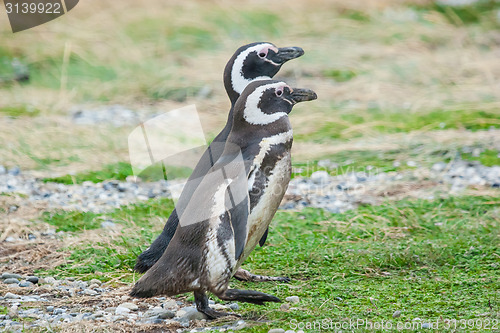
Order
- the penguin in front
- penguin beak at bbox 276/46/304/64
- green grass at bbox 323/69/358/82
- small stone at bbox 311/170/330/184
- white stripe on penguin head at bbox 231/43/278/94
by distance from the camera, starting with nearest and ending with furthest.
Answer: the penguin in front → white stripe on penguin head at bbox 231/43/278/94 → penguin beak at bbox 276/46/304/64 → small stone at bbox 311/170/330/184 → green grass at bbox 323/69/358/82

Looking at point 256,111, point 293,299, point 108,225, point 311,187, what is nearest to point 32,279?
point 108,225

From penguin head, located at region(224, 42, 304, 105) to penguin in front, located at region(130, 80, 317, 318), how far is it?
802 mm

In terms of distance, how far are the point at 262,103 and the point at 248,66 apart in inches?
35.6

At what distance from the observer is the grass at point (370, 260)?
383cm

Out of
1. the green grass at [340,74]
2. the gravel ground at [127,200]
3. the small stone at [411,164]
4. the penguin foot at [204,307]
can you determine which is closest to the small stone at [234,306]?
the gravel ground at [127,200]

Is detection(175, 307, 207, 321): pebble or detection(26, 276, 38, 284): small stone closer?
detection(175, 307, 207, 321): pebble

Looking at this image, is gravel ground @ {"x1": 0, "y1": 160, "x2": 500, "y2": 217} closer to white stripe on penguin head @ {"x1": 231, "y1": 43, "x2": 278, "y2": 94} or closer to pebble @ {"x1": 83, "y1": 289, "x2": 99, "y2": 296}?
white stripe on penguin head @ {"x1": 231, "y1": 43, "x2": 278, "y2": 94}

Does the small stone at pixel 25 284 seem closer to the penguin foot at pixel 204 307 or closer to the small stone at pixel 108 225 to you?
the small stone at pixel 108 225

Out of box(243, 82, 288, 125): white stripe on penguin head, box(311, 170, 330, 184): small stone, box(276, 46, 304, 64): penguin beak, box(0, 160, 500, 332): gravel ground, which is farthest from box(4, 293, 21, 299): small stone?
box(311, 170, 330, 184): small stone

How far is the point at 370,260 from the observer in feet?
15.3

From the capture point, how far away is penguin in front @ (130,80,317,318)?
3.70 m

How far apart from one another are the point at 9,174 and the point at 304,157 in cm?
287

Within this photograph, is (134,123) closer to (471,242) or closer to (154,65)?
(154,65)

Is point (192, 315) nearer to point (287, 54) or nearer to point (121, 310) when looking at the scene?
point (121, 310)
